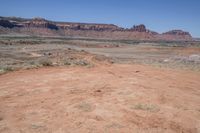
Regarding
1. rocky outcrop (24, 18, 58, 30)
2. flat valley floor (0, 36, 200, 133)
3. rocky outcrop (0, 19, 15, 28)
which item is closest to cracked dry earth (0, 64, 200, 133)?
flat valley floor (0, 36, 200, 133)

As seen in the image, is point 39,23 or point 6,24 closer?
point 6,24

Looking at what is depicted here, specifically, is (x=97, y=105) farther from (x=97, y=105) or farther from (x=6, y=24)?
(x=6, y=24)

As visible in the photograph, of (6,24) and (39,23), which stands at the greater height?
(39,23)

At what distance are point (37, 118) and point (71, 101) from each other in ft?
6.45

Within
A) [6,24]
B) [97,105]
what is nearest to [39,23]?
[6,24]

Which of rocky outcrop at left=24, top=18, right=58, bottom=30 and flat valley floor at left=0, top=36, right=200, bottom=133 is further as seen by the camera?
rocky outcrop at left=24, top=18, right=58, bottom=30

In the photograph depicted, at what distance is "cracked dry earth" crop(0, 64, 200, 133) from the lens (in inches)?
291

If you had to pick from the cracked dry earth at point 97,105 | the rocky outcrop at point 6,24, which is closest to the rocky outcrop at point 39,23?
the rocky outcrop at point 6,24

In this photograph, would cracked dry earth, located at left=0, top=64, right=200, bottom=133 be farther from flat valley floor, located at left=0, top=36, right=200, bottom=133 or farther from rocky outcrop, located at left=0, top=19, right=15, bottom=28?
rocky outcrop, located at left=0, top=19, right=15, bottom=28

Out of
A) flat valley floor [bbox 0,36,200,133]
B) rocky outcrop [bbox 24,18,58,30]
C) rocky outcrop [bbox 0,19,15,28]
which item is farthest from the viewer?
rocky outcrop [bbox 24,18,58,30]

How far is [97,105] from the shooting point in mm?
9164

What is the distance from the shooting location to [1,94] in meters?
10.5

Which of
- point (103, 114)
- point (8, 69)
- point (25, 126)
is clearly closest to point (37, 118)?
point (25, 126)

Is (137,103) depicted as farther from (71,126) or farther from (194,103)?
(71,126)
